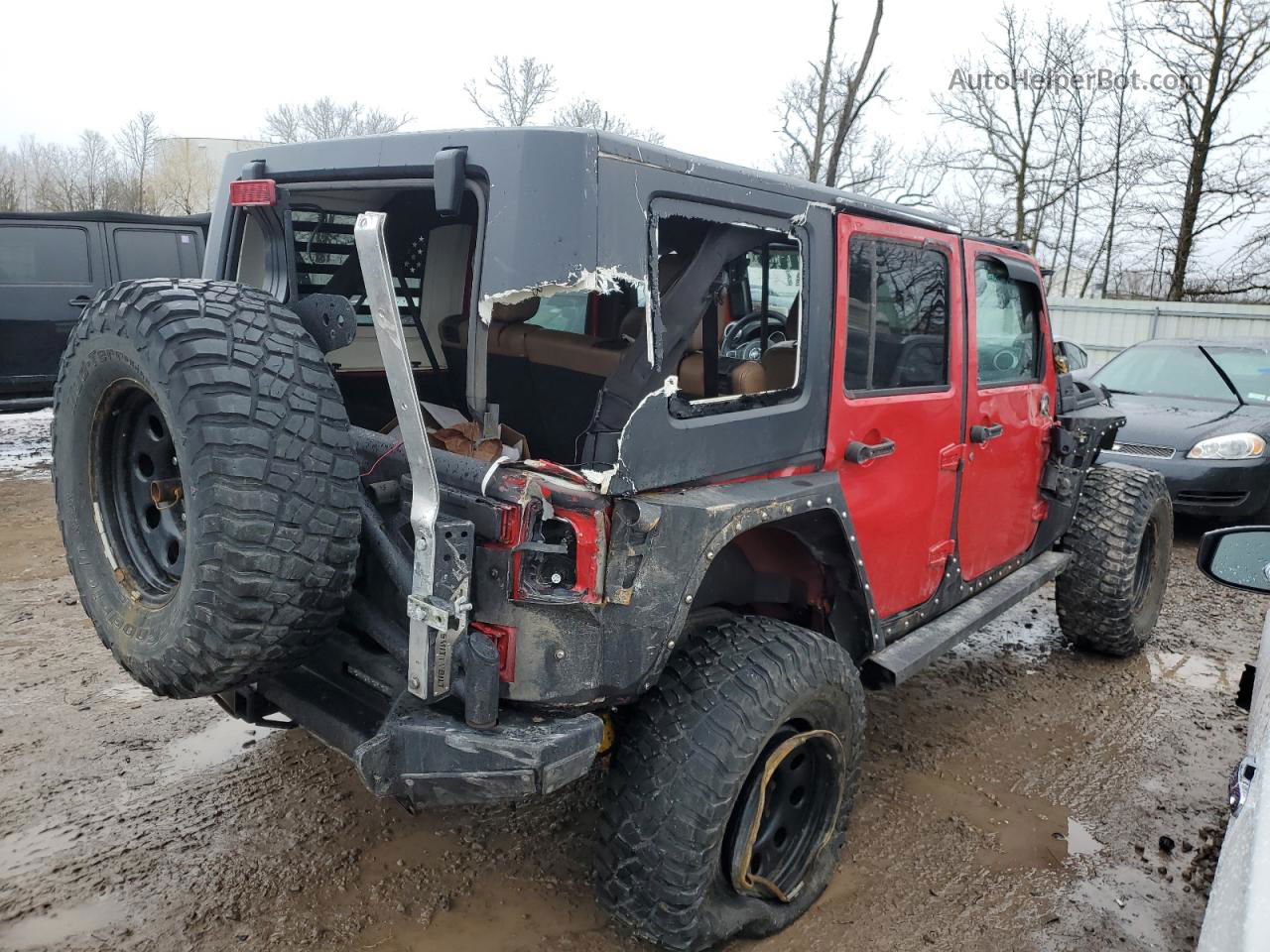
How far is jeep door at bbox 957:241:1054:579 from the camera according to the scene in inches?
142

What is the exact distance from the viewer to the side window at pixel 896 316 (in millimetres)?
2932

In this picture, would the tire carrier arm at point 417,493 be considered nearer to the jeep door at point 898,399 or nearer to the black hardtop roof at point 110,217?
the jeep door at point 898,399

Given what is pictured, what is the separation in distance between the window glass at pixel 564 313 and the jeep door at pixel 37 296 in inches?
265

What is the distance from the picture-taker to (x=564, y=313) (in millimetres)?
3150

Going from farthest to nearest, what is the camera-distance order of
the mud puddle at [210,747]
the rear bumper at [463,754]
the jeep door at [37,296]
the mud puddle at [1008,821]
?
the jeep door at [37,296] → the mud puddle at [210,747] → the mud puddle at [1008,821] → the rear bumper at [463,754]

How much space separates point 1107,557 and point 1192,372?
4.53m

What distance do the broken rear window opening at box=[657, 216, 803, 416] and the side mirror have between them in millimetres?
1155

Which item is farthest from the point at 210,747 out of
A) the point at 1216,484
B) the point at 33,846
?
the point at 1216,484

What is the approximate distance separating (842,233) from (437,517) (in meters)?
1.54

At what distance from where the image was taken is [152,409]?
7.84 feet

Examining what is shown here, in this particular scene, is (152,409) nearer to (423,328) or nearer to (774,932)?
(423,328)

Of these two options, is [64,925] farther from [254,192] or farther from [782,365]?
[782,365]

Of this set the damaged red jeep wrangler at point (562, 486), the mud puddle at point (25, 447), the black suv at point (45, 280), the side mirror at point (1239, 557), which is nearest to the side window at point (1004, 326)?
the damaged red jeep wrangler at point (562, 486)

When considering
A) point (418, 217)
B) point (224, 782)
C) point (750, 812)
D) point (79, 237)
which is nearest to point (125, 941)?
point (224, 782)
